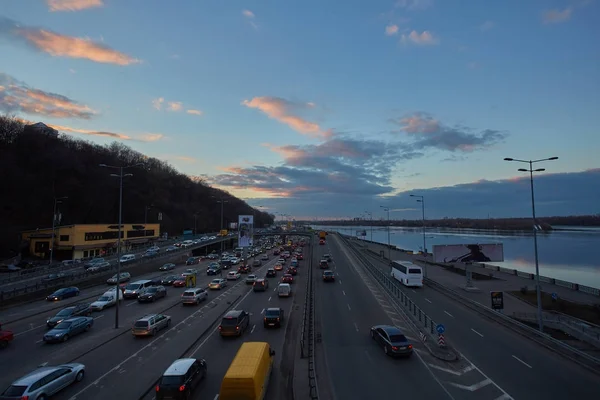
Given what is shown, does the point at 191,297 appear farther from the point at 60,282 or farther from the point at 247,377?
the point at 247,377

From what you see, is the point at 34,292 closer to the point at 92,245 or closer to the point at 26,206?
the point at 92,245

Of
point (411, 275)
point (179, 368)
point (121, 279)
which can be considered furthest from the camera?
point (121, 279)

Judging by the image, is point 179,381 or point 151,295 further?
point 151,295

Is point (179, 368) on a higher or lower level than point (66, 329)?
higher

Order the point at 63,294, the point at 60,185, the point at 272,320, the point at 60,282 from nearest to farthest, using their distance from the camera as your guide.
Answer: the point at 272,320
the point at 63,294
the point at 60,282
the point at 60,185

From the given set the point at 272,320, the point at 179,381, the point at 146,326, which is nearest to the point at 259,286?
the point at 272,320

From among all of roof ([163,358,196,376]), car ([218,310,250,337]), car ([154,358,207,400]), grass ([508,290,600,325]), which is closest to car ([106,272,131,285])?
car ([218,310,250,337])

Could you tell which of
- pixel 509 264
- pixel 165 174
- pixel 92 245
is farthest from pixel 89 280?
pixel 165 174
